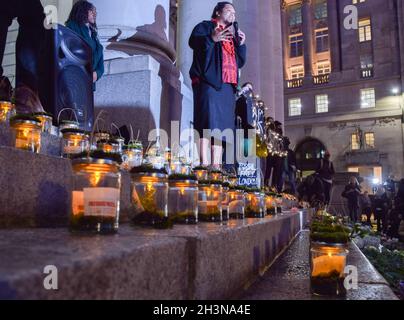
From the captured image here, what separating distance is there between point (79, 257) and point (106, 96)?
190 inches

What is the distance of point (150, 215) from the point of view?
1.83 m

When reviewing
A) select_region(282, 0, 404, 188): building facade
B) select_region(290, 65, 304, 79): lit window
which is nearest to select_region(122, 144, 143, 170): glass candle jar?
select_region(282, 0, 404, 188): building facade

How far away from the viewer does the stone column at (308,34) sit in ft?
122

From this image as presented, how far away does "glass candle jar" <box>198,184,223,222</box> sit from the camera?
2.45m

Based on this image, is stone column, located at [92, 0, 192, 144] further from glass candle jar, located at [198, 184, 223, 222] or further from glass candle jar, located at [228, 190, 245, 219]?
glass candle jar, located at [198, 184, 223, 222]

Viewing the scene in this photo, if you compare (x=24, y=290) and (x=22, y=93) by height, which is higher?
(x=22, y=93)

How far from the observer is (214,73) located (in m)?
5.05

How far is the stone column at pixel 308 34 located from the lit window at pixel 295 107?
279 centimetres

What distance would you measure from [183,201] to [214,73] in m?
3.15

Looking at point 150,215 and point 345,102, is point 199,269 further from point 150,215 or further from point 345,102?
point 345,102

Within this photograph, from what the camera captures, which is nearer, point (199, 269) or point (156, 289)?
point (156, 289)

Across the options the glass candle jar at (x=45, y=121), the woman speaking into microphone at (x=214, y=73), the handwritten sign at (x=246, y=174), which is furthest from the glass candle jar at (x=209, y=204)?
the handwritten sign at (x=246, y=174)

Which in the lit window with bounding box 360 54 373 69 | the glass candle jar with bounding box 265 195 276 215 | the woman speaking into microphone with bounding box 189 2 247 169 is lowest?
the glass candle jar with bounding box 265 195 276 215
